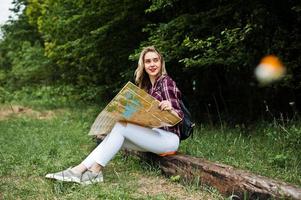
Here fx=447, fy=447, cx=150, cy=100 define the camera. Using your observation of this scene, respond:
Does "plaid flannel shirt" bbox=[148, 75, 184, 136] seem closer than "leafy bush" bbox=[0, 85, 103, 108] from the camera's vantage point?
Yes

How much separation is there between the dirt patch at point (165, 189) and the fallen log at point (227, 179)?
0.46 feet

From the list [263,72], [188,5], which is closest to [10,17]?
[188,5]

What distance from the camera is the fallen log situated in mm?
3525

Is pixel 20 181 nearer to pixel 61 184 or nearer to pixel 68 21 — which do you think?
pixel 61 184

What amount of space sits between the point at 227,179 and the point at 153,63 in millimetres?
1634

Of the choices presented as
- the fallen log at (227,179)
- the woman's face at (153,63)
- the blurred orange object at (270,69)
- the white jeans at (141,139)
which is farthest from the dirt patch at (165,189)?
the blurred orange object at (270,69)

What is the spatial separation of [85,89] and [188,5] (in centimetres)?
490

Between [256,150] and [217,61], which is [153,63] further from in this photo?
[217,61]

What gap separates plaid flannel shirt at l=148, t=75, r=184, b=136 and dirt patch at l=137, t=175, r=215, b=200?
567 mm

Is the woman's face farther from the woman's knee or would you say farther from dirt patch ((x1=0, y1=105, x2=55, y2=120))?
dirt patch ((x1=0, y1=105, x2=55, y2=120))

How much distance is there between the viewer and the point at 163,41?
7.56 meters

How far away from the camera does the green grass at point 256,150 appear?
185 inches

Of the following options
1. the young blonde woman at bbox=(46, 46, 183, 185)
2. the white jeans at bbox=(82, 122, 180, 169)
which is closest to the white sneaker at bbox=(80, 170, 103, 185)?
the young blonde woman at bbox=(46, 46, 183, 185)

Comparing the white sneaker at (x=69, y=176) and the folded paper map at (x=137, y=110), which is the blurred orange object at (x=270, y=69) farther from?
the white sneaker at (x=69, y=176)
